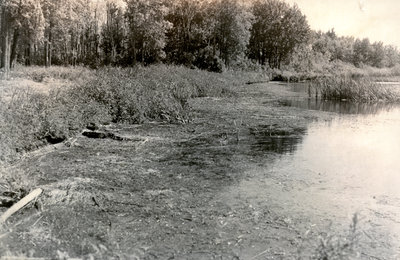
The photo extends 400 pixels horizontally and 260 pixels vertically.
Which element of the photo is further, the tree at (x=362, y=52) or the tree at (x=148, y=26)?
the tree at (x=362, y=52)

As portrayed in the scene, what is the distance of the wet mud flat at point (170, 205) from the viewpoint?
5543 mm

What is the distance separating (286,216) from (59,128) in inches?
267

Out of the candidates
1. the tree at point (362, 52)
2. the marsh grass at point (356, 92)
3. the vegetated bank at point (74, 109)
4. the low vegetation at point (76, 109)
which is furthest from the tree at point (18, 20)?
Result: the tree at point (362, 52)

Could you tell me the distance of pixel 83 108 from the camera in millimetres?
12695

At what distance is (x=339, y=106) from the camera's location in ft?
74.0

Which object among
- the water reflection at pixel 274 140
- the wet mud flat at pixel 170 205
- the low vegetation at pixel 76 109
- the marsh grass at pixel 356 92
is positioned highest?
the marsh grass at pixel 356 92

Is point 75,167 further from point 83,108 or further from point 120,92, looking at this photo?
point 120,92

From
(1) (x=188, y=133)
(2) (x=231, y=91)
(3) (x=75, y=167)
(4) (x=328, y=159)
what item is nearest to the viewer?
(3) (x=75, y=167)

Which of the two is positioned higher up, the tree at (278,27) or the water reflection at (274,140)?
the tree at (278,27)

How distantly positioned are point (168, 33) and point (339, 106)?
29472 mm

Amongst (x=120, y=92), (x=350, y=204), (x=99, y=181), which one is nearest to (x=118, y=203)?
(x=99, y=181)

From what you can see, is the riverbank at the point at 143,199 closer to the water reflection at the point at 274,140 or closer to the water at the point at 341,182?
the water reflection at the point at 274,140

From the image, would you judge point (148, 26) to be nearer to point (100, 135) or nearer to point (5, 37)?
point (5, 37)

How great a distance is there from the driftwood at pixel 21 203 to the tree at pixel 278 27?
5324cm
